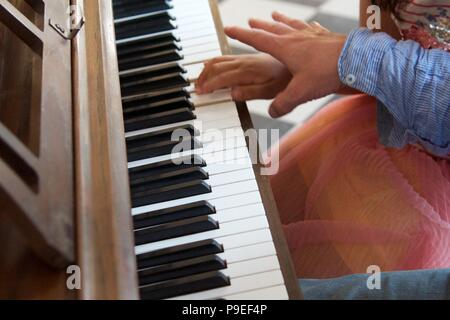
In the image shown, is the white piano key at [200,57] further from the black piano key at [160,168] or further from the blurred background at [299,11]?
the blurred background at [299,11]

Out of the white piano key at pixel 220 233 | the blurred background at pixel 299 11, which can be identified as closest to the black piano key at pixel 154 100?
the white piano key at pixel 220 233

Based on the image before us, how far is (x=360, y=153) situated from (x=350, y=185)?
0.25 feet

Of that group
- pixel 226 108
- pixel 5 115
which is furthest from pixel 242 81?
pixel 5 115

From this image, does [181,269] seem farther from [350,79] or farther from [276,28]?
[276,28]

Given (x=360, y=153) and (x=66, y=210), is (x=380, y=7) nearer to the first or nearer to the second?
(x=360, y=153)

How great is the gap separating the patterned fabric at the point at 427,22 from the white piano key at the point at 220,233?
17.1 inches

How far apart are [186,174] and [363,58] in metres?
0.34

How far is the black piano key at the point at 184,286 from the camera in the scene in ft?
2.97

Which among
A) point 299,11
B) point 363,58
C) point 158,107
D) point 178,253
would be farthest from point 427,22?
point 299,11

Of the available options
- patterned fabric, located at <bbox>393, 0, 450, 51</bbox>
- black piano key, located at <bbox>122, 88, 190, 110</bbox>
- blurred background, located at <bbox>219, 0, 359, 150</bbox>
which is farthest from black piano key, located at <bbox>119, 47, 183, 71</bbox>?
blurred background, located at <bbox>219, 0, 359, 150</bbox>

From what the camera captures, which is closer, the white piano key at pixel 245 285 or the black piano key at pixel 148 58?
the white piano key at pixel 245 285

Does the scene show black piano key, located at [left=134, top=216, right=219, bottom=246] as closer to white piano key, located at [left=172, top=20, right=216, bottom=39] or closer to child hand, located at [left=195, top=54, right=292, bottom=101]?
child hand, located at [left=195, top=54, right=292, bottom=101]

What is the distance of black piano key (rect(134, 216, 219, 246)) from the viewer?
0.97 m

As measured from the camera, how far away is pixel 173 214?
1.00 metres
